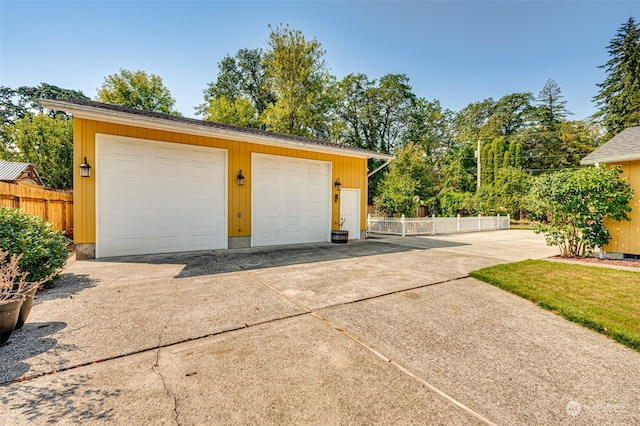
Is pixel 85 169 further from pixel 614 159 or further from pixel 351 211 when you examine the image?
pixel 614 159

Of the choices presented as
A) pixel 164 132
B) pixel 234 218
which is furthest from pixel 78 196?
pixel 234 218

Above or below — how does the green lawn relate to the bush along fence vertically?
below

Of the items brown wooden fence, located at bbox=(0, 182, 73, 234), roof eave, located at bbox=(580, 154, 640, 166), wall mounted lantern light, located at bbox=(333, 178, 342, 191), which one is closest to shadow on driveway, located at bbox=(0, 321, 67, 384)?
brown wooden fence, located at bbox=(0, 182, 73, 234)

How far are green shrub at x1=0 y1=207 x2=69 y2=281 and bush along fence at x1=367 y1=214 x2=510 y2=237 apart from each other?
1125 cm

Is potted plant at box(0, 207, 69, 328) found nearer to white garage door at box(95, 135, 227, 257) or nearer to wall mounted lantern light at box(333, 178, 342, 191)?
white garage door at box(95, 135, 227, 257)

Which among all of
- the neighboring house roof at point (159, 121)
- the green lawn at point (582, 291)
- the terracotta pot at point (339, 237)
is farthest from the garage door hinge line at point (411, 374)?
the terracotta pot at point (339, 237)

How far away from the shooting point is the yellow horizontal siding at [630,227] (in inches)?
247

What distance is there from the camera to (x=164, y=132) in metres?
6.64

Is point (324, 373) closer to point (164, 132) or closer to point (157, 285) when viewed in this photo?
point (157, 285)

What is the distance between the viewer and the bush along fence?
12.3 metres

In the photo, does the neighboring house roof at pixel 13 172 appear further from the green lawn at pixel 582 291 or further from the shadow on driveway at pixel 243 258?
the green lawn at pixel 582 291

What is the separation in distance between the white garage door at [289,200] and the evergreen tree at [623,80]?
25.6 meters

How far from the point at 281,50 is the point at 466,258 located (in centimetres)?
1676

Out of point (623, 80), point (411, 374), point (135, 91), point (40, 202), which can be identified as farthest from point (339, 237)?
point (623, 80)
